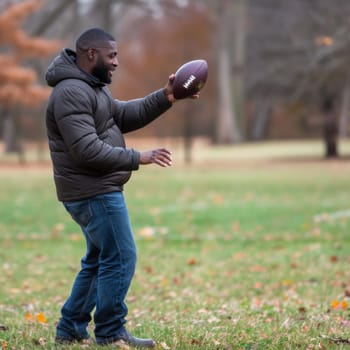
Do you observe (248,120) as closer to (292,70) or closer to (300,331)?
(292,70)

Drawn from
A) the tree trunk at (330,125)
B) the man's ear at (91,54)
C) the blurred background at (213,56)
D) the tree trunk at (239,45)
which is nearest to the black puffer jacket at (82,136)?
the man's ear at (91,54)

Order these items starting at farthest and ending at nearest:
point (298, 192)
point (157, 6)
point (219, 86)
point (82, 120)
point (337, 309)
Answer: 1. point (219, 86)
2. point (157, 6)
3. point (298, 192)
4. point (337, 309)
5. point (82, 120)

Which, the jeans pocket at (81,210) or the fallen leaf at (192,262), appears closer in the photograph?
the jeans pocket at (81,210)

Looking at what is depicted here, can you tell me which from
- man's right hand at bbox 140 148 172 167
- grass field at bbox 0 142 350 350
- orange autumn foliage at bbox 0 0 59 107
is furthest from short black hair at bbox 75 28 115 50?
orange autumn foliage at bbox 0 0 59 107

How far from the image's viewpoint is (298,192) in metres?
22.3

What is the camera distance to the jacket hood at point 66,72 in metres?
5.14

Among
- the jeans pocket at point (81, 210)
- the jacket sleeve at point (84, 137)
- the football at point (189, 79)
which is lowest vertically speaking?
the jeans pocket at point (81, 210)

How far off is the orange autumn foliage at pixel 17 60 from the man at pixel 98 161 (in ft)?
90.9

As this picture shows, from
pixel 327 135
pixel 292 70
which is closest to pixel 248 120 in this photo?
pixel 327 135

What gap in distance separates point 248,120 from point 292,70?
41.3 meters

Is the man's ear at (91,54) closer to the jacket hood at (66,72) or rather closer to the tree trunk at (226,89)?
the jacket hood at (66,72)

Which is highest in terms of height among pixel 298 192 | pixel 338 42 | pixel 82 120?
pixel 338 42

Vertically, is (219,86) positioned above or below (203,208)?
above

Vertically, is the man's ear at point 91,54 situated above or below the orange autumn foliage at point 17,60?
below
